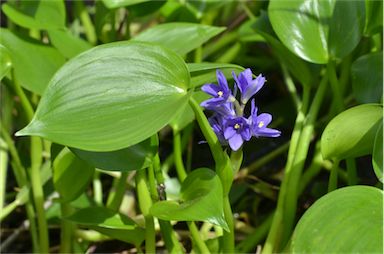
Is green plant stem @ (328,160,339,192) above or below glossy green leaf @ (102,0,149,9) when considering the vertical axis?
below

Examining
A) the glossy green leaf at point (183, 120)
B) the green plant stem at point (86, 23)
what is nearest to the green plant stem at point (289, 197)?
the glossy green leaf at point (183, 120)

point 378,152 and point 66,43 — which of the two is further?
point 66,43

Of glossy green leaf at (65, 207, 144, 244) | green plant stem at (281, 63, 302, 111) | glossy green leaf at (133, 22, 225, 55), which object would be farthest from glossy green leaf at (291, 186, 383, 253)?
green plant stem at (281, 63, 302, 111)

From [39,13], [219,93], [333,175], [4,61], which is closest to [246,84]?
[219,93]

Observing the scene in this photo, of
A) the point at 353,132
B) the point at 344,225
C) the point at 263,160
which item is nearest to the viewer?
the point at 344,225

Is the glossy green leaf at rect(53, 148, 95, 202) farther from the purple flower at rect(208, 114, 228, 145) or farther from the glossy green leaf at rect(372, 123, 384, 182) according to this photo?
the glossy green leaf at rect(372, 123, 384, 182)

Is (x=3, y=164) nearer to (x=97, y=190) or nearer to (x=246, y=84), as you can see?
(x=97, y=190)

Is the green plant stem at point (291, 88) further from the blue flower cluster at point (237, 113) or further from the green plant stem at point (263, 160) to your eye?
the blue flower cluster at point (237, 113)
